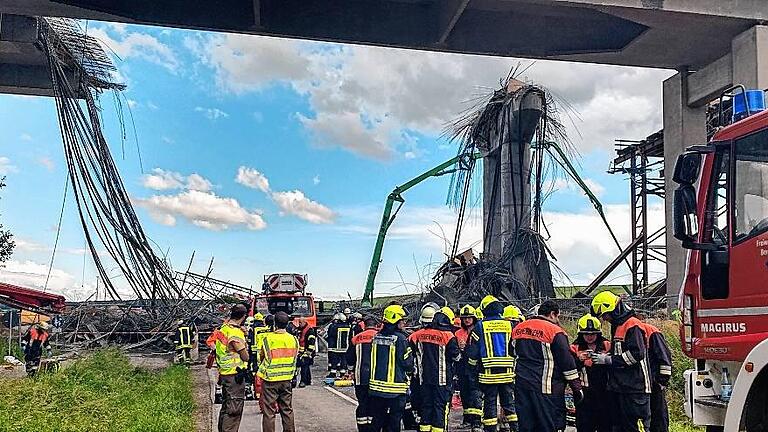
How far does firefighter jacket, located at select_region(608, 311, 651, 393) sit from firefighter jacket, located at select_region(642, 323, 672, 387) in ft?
0.65

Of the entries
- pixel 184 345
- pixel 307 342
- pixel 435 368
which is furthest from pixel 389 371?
pixel 184 345

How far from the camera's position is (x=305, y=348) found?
15.6m

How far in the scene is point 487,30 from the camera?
1806 cm

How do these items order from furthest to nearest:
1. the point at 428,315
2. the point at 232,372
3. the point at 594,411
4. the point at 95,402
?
the point at 428,315 < the point at 95,402 < the point at 232,372 < the point at 594,411

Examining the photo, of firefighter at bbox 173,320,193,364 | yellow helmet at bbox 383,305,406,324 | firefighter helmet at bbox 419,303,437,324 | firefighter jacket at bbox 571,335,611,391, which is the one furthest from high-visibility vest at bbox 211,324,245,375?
firefighter at bbox 173,320,193,364

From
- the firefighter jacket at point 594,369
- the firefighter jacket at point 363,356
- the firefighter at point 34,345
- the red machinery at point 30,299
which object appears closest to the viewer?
the firefighter jacket at point 594,369

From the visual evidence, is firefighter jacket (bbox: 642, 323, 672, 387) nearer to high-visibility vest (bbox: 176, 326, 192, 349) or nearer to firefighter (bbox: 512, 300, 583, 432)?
firefighter (bbox: 512, 300, 583, 432)

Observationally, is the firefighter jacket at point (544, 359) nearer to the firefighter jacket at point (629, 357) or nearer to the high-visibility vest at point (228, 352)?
the firefighter jacket at point (629, 357)

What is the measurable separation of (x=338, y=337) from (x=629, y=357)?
9602mm

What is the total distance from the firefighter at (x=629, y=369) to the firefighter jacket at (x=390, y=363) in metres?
2.26

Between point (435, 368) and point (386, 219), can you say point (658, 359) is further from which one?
point (386, 219)

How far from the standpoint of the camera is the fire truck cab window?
5.61m

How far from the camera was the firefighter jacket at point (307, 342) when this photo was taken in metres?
15.0

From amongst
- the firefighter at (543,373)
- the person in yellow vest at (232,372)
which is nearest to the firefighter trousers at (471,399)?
the firefighter at (543,373)
